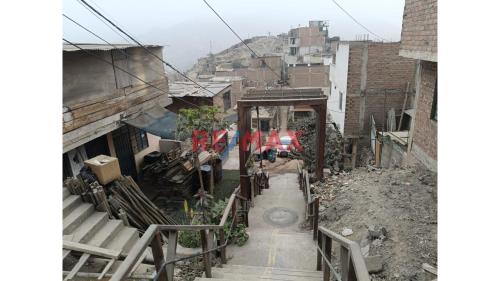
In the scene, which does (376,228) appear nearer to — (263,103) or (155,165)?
(263,103)

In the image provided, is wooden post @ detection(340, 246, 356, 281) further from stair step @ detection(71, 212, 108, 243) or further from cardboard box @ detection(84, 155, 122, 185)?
cardboard box @ detection(84, 155, 122, 185)

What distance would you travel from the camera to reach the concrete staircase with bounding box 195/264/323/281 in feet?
14.2

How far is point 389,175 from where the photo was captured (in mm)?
7902

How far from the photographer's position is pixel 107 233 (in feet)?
21.3

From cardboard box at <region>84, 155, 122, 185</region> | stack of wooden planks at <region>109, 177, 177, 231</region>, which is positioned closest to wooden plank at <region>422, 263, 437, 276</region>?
stack of wooden planks at <region>109, 177, 177, 231</region>

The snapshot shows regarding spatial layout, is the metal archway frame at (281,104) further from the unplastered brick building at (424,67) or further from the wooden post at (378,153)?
the wooden post at (378,153)

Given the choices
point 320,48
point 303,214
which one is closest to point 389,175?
point 303,214

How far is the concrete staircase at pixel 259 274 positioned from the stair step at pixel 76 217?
327 centimetres

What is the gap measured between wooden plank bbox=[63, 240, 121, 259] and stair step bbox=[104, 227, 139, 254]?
0.62m

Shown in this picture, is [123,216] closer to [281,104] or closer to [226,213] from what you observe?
[226,213]

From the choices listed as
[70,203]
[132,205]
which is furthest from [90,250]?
[132,205]

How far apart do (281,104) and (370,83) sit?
8599mm

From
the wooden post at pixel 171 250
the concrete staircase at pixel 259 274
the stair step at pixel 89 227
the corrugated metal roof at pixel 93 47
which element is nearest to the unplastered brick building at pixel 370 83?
the corrugated metal roof at pixel 93 47

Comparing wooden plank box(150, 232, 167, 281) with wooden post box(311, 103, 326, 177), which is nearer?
wooden plank box(150, 232, 167, 281)
